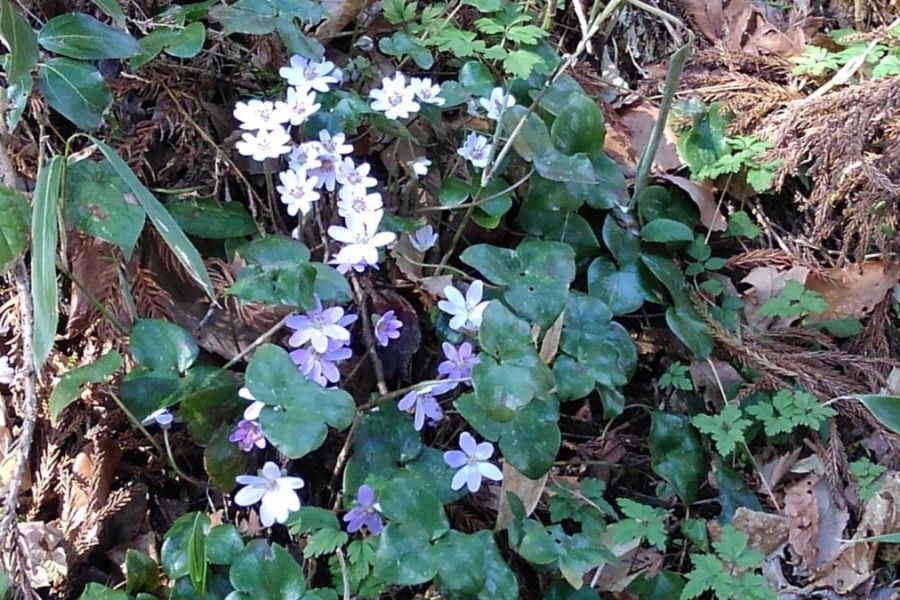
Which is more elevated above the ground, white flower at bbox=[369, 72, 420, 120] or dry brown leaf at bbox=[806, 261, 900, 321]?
white flower at bbox=[369, 72, 420, 120]

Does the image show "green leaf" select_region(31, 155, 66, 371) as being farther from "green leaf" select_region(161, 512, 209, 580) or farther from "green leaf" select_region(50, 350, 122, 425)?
"green leaf" select_region(161, 512, 209, 580)

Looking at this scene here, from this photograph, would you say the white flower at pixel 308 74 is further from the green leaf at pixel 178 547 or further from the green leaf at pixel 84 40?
the green leaf at pixel 178 547

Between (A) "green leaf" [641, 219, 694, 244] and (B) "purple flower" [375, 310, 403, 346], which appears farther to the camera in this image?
(A) "green leaf" [641, 219, 694, 244]

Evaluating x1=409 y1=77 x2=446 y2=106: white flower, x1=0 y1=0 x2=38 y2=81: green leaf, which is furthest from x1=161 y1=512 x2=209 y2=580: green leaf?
x1=409 y1=77 x2=446 y2=106: white flower

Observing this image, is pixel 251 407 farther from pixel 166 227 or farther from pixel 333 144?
pixel 333 144

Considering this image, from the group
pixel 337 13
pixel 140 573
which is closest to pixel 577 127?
pixel 337 13

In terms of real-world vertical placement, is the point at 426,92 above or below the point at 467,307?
above

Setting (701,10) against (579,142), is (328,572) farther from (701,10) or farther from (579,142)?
(701,10)

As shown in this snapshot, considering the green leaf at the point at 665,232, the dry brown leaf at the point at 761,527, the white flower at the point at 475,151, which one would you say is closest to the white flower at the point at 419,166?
the white flower at the point at 475,151
